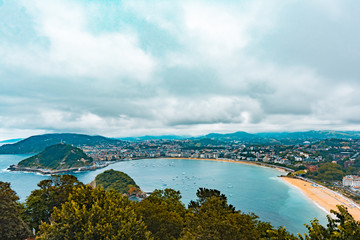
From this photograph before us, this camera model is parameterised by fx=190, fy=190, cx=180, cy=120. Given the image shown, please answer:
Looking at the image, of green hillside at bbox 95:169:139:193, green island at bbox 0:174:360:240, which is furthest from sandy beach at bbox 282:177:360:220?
green hillside at bbox 95:169:139:193

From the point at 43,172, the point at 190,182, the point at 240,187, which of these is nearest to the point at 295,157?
the point at 240,187

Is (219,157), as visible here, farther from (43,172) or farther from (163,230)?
(163,230)

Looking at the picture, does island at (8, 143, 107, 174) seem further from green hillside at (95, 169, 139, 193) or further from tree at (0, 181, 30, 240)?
tree at (0, 181, 30, 240)

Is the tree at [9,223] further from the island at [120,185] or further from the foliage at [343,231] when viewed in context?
the island at [120,185]

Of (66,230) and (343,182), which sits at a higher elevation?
(66,230)

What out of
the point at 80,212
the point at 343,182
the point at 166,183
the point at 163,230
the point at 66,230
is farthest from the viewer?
the point at 166,183

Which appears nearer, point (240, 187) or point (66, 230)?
point (66, 230)

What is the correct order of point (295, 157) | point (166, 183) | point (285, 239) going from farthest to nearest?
point (295, 157) → point (166, 183) → point (285, 239)
